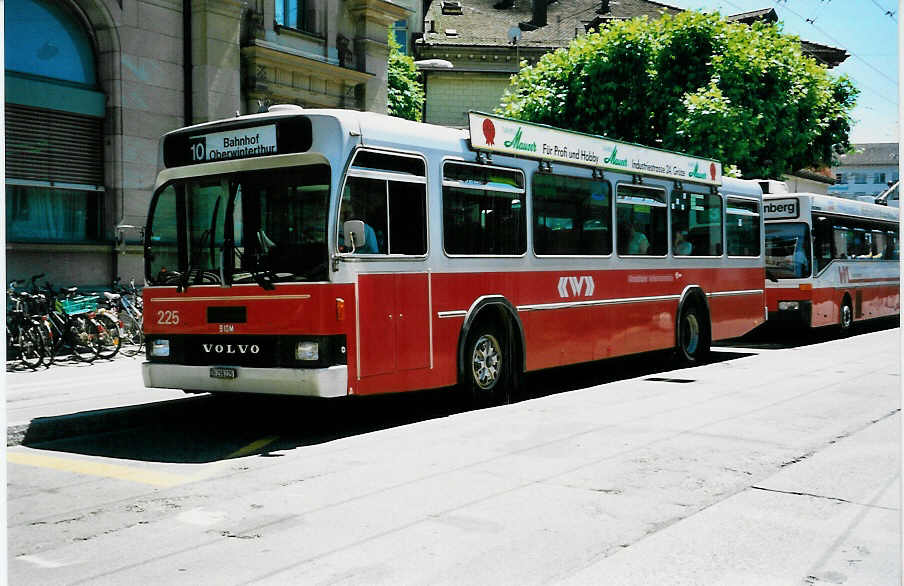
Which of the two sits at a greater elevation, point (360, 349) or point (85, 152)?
point (85, 152)

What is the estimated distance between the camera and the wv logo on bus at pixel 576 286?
1205 centimetres

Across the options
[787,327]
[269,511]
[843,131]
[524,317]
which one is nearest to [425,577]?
[269,511]

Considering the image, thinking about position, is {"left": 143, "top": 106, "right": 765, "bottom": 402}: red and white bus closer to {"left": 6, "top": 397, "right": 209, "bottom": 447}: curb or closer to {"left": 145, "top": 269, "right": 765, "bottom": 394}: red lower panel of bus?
{"left": 145, "top": 269, "right": 765, "bottom": 394}: red lower panel of bus

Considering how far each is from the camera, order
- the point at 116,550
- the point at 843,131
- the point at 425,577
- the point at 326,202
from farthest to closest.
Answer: the point at 843,131 < the point at 326,202 < the point at 116,550 < the point at 425,577

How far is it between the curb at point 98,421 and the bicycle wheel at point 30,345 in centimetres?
590

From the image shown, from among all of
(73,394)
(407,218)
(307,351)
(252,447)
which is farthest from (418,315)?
(73,394)

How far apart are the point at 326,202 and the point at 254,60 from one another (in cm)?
1386

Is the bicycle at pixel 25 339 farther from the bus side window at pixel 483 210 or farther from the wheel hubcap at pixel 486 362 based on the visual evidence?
the bus side window at pixel 483 210

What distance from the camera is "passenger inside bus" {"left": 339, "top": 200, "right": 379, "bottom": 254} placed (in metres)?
8.62

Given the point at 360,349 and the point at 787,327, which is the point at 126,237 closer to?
the point at 360,349

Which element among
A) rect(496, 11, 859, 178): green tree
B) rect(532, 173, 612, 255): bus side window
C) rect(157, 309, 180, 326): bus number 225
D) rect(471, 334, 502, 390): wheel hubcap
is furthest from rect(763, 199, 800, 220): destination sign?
rect(157, 309, 180, 326): bus number 225

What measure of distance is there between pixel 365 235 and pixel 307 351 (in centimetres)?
121

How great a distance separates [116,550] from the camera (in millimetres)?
5215

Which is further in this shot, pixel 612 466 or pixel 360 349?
pixel 360 349
